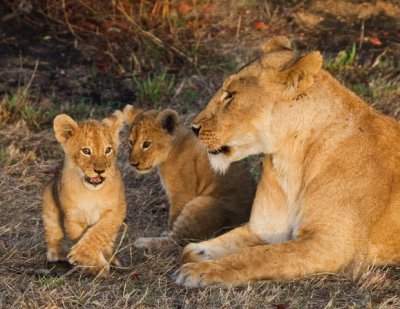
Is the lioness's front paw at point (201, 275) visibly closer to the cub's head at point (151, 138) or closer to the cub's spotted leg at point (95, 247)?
the cub's spotted leg at point (95, 247)

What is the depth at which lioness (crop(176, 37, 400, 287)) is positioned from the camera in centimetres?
468

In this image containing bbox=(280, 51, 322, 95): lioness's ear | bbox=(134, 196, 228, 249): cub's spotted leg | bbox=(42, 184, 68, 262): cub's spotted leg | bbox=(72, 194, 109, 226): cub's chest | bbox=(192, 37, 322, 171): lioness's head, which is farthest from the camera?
bbox=(134, 196, 228, 249): cub's spotted leg

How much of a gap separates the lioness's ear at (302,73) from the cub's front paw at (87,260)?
128cm

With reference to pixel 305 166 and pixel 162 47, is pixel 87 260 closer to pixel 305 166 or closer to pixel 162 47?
pixel 305 166

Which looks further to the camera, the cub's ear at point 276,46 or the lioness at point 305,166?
the cub's ear at point 276,46

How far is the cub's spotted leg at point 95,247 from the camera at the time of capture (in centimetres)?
480

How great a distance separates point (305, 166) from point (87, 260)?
3.91ft

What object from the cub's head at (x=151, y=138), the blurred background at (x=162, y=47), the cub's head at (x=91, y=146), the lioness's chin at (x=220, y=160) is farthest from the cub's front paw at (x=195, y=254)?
the blurred background at (x=162, y=47)

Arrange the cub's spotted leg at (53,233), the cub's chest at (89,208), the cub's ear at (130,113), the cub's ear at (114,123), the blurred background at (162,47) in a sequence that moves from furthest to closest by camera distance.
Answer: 1. the blurred background at (162,47)
2. the cub's ear at (130,113)
3. the cub's ear at (114,123)
4. the cub's spotted leg at (53,233)
5. the cub's chest at (89,208)

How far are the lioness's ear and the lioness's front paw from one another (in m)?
0.97

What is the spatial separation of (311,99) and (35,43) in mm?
4698

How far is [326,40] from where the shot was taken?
889 centimetres

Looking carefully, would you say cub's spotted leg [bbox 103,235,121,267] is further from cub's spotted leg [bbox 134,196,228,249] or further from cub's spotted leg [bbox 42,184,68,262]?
cub's spotted leg [bbox 134,196,228,249]

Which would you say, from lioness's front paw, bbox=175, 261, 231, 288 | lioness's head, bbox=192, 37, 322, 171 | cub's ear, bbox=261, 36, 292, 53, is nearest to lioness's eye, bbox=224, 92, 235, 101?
lioness's head, bbox=192, 37, 322, 171
